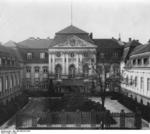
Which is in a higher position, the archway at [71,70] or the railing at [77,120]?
the archway at [71,70]

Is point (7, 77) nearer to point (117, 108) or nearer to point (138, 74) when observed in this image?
point (117, 108)

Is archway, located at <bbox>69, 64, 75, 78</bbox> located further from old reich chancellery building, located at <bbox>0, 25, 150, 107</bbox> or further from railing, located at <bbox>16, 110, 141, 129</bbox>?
railing, located at <bbox>16, 110, 141, 129</bbox>

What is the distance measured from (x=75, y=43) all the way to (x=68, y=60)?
3.24m

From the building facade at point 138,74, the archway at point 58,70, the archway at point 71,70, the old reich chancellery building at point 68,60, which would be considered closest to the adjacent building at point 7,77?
the old reich chancellery building at point 68,60

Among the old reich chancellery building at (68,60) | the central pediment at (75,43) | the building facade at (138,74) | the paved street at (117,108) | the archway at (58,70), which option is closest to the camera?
the paved street at (117,108)

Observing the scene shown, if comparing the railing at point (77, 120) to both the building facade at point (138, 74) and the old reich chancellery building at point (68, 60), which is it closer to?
the building facade at point (138, 74)

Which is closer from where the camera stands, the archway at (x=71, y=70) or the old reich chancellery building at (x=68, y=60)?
the old reich chancellery building at (x=68, y=60)

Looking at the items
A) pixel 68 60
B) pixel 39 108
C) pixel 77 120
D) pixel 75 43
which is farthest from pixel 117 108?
pixel 75 43

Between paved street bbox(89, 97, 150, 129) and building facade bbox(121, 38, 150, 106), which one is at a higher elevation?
building facade bbox(121, 38, 150, 106)

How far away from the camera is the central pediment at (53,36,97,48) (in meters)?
35.3

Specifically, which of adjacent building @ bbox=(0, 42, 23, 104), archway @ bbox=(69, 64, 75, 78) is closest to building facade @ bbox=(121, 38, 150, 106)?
archway @ bbox=(69, 64, 75, 78)

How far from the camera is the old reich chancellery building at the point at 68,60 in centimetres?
3431

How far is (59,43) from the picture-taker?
117ft

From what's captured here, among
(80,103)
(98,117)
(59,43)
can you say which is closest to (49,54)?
(59,43)
